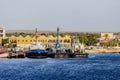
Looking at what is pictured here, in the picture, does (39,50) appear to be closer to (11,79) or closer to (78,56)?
(78,56)

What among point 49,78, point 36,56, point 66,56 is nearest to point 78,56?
point 66,56

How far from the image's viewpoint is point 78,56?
15525cm

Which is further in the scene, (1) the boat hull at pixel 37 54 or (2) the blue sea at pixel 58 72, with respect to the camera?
(1) the boat hull at pixel 37 54

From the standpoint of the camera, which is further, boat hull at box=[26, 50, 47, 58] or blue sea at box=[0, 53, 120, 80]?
boat hull at box=[26, 50, 47, 58]

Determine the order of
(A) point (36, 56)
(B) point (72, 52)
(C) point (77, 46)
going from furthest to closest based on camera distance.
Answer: (C) point (77, 46)
(B) point (72, 52)
(A) point (36, 56)

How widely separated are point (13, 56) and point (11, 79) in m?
85.1

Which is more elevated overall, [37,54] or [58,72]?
[37,54]

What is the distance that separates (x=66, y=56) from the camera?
15562 centimetres

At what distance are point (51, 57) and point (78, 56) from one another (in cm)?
804

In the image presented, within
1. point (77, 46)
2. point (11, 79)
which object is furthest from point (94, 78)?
point (77, 46)

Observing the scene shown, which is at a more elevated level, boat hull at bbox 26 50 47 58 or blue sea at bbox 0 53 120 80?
boat hull at bbox 26 50 47 58

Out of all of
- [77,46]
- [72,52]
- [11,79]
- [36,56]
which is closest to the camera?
[11,79]

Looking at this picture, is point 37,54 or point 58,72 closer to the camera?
point 58,72

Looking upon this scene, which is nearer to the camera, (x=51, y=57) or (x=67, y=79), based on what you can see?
(x=67, y=79)
